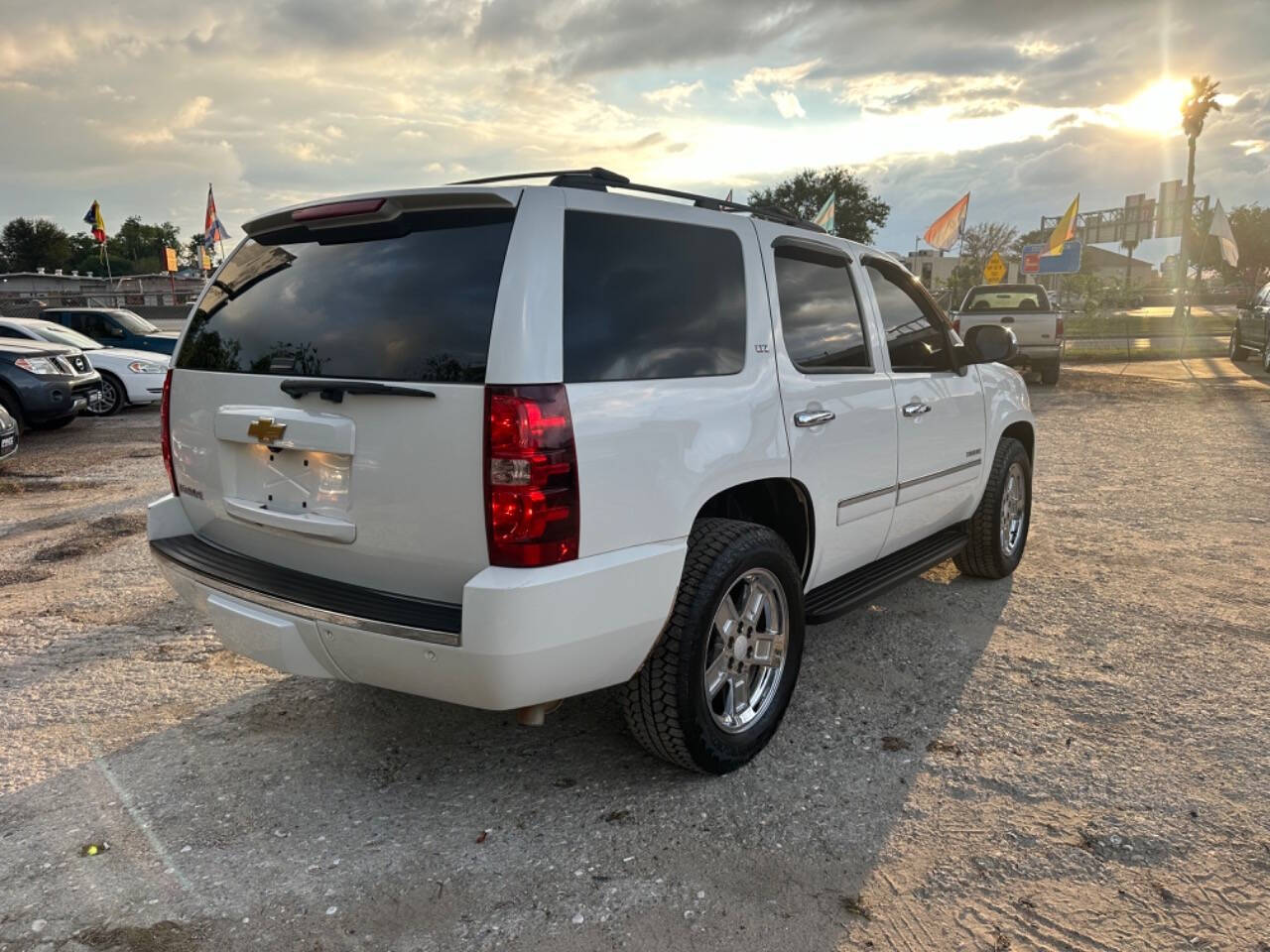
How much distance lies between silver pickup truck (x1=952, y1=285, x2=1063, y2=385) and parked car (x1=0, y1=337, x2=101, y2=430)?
1346 cm

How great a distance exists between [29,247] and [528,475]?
5323 inches

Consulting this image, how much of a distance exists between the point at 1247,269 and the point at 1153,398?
87.3m

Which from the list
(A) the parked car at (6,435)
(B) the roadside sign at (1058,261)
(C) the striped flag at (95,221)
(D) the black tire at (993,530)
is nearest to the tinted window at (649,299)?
(D) the black tire at (993,530)

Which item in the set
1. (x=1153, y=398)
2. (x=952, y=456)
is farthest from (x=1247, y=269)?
(x=952, y=456)

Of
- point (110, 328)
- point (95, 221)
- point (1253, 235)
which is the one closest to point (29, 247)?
point (95, 221)

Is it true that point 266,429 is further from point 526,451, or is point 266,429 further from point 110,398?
point 110,398

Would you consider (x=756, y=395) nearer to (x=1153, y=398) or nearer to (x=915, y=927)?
(x=915, y=927)

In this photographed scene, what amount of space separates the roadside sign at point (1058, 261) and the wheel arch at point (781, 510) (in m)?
35.8

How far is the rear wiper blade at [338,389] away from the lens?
2498 millimetres

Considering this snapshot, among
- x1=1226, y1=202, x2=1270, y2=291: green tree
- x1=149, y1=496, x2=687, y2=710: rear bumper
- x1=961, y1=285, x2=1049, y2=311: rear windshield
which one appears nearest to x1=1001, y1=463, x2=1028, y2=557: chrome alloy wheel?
x1=149, y1=496, x2=687, y2=710: rear bumper

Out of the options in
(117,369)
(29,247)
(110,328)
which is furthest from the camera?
(29,247)

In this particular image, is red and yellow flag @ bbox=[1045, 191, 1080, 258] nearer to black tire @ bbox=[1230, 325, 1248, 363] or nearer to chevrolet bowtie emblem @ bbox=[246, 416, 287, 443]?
black tire @ bbox=[1230, 325, 1248, 363]

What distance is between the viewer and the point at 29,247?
11125 cm

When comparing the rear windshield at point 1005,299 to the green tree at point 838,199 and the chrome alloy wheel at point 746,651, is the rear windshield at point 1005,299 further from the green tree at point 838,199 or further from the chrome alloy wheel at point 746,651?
the green tree at point 838,199
